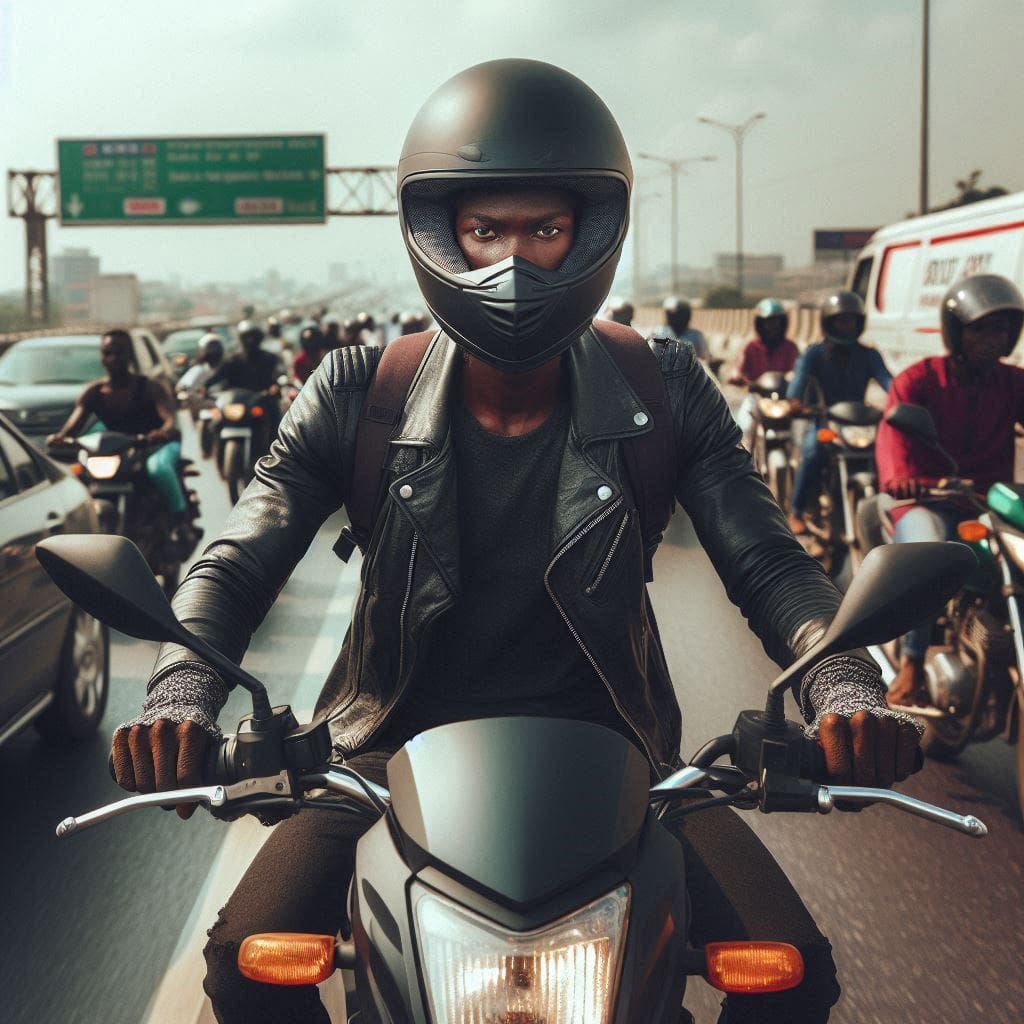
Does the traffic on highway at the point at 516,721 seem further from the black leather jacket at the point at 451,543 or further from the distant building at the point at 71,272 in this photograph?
the distant building at the point at 71,272

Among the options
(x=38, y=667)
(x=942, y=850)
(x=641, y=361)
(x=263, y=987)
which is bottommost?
(x=942, y=850)

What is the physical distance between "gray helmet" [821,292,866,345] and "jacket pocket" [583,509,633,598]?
8.14 metres

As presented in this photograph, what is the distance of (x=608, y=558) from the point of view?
2.44 meters

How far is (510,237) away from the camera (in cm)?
245

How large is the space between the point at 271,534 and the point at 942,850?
2977 millimetres

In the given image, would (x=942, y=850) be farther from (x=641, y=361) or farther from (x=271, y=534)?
(x=271, y=534)

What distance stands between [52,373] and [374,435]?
46.6ft

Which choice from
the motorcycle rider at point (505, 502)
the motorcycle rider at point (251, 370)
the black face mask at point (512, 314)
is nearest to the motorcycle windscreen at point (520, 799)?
the motorcycle rider at point (505, 502)

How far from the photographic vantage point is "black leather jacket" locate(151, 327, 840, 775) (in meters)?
2.41

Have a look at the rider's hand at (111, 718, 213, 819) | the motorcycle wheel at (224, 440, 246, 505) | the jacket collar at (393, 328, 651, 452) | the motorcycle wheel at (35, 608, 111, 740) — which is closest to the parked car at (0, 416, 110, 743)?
the motorcycle wheel at (35, 608, 111, 740)

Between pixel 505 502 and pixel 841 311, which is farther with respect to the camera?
pixel 841 311

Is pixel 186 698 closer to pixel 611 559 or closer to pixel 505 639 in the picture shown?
pixel 505 639

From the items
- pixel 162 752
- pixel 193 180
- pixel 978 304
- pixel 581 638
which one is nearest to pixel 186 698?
pixel 162 752

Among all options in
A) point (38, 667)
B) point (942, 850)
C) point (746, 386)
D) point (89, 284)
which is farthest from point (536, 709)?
point (89, 284)
